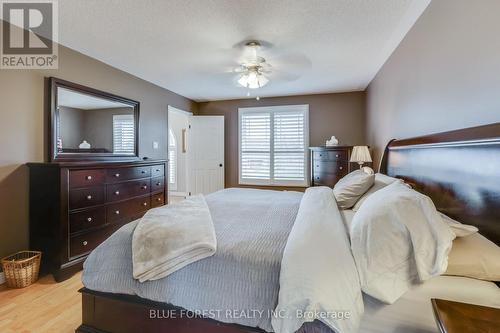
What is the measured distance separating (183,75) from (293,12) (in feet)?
7.10

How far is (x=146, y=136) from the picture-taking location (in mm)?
3990

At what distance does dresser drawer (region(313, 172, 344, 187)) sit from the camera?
3.99 meters

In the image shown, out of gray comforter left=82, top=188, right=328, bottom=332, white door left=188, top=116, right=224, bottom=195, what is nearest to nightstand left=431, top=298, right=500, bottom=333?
gray comforter left=82, top=188, right=328, bottom=332

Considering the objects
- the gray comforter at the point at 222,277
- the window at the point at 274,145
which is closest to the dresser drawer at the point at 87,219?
the gray comforter at the point at 222,277

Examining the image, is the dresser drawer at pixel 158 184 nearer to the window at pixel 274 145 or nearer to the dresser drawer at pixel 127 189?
the dresser drawer at pixel 127 189

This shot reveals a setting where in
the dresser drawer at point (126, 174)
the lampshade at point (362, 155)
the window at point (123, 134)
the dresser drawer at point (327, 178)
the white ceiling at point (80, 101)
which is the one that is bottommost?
the dresser drawer at point (327, 178)

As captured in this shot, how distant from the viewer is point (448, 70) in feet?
5.36

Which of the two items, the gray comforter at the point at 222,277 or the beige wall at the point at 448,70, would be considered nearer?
the gray comforter at the point at 222,277

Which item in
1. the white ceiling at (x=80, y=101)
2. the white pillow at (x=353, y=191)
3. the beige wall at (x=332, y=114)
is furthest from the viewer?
the beige wall at (x=332, y=114)

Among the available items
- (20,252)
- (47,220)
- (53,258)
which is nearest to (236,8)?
(47,220)

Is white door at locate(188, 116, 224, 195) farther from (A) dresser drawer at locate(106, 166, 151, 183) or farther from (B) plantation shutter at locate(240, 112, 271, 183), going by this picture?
(A) dresser drawer at locate(106, 166, 151, 183)

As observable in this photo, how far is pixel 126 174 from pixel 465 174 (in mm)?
3176

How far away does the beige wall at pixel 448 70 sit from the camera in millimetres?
1261

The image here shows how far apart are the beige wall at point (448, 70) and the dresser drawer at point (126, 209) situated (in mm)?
3252
